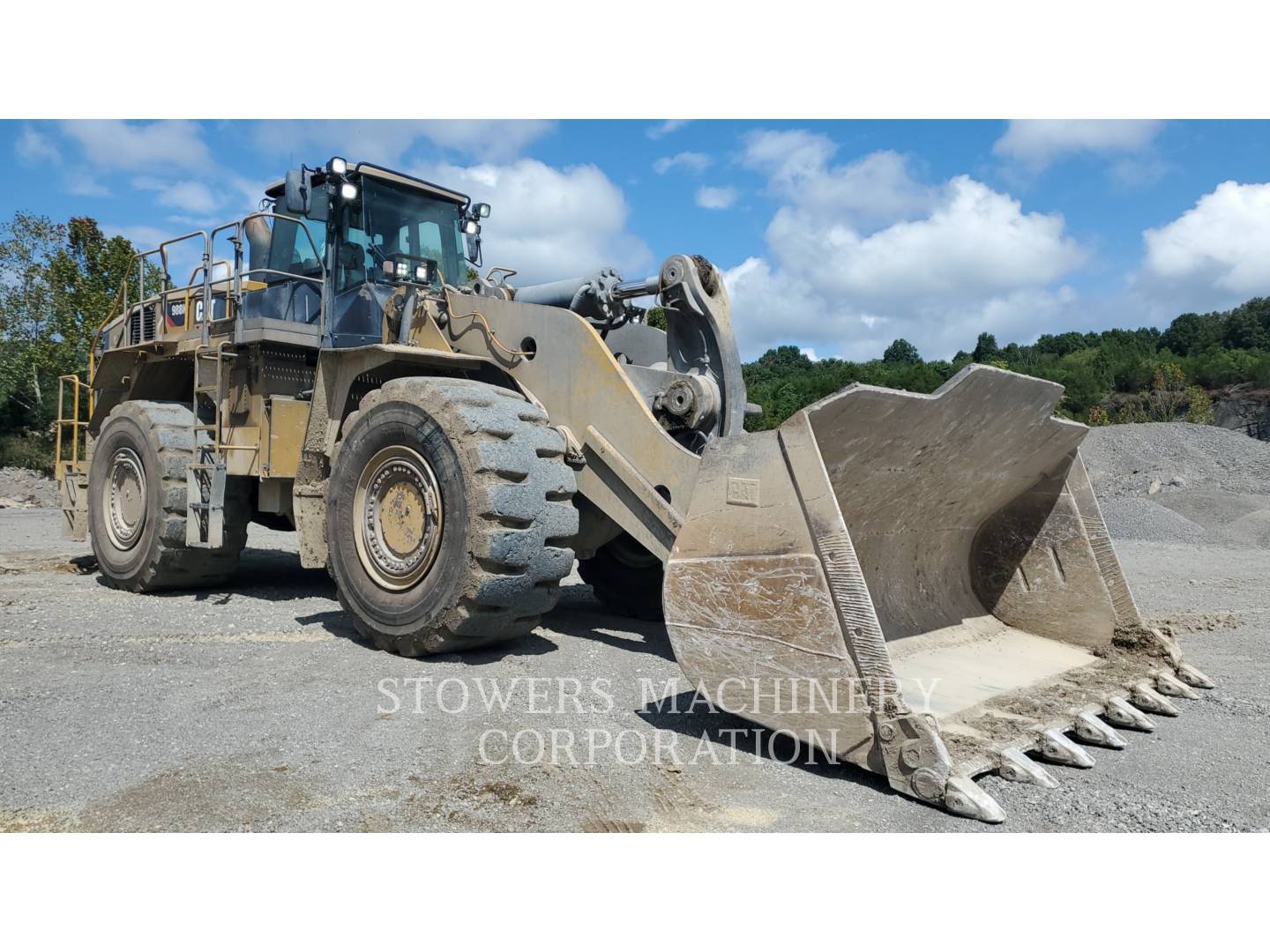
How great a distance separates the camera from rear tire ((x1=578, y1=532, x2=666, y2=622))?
698 cm

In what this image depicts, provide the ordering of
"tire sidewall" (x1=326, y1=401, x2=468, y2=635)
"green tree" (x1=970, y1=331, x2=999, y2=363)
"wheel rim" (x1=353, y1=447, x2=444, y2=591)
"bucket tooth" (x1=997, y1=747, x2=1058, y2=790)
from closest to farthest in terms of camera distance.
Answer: "bucket tooth" (x1=997, y1=747, x2=1058, y2=790) < "tire sidewall" (x1=326, y1=401, x2=468, y2=635) < "wheel rim" (x1=353, y1=447, x2=444, y2=591) < "green tree" (x1=970, y1=331, x2=999, y2=363)

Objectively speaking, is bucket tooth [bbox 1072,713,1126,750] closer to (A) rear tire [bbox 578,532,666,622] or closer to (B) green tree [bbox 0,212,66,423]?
(A) rear tire [bbox 578,532,666,622]

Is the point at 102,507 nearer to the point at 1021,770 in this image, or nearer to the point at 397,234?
the point at 397,234

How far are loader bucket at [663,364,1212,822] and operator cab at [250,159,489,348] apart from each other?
3942 millimetres

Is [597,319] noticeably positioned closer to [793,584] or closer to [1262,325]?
[793,584]

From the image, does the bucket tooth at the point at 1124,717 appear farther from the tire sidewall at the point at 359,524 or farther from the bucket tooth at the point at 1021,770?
the tire sidewall at the point at 359,524

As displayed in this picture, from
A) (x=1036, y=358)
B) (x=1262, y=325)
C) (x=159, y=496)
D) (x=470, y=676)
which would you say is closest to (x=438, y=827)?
(x=470, y=676)

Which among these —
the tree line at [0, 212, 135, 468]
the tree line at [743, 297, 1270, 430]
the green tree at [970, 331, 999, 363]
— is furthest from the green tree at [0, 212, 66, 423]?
the green tree at [970, 331, 999, 363]

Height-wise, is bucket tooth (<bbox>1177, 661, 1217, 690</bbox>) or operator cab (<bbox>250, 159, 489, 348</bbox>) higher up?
operator cab (<bbox>250, 159, 489, 348</bbox>)

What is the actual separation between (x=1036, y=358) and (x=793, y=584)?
4809 cm

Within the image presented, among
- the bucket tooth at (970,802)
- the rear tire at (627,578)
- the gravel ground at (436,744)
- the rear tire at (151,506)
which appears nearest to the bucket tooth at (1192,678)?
the gravel ground at (436,744)

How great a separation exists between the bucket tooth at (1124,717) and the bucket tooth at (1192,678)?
88cm

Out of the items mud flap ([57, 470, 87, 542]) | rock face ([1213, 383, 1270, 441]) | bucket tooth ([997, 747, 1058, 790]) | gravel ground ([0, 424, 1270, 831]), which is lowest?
gravel ground ([0, 424, 1270, 831])

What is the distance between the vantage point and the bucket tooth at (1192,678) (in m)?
5.11
